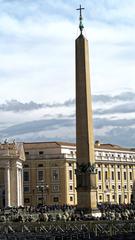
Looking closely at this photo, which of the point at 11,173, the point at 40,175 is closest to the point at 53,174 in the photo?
the point at 40,175

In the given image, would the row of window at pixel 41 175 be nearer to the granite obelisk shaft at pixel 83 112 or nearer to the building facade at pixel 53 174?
the building facade at pixel 53 174

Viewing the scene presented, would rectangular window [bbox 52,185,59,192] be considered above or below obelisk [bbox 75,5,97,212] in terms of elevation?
below

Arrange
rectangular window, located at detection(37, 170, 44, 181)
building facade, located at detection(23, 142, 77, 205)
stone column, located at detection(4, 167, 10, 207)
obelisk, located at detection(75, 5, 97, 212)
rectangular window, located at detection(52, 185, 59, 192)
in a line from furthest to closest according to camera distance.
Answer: rectangular window, located at detection(37, 170, 44, 181)
rectangular window, located at detection(52, 185, 59, 192)
building facade, located at detection(23, 142, 77, 205)
stone column, located at detection(4, 167, 10, 207)
obelisk, located at detection(75, 5, 97, 212)

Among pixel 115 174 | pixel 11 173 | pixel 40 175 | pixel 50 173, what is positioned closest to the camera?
pixel 11 173

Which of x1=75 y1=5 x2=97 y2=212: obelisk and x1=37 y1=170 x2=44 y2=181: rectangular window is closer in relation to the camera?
x1=75 y1=5 x2=97 y2=212: obelisk

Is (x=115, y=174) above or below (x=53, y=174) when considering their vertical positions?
above

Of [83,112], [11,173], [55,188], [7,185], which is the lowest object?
[55,188]

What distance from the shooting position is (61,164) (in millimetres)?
106938

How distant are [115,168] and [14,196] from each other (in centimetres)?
2671

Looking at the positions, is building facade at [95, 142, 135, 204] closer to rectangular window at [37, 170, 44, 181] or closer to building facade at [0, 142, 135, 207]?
building facade at [0, 142, 135, 207]

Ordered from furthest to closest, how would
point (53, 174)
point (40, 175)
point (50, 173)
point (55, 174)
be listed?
1. point (40, 175)
2. point (50, 173)
3. point (53, 174)
4. point (55, 174)

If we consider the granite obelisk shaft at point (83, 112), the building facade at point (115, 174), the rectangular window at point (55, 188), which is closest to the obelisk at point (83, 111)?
the granite obelisk shaft at point (83, 112)

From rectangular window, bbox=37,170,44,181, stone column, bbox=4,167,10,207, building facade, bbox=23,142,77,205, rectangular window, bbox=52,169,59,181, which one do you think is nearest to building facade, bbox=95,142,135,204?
building facade, bbox=23,142,77,205

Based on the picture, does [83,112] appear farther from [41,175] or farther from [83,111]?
[41,175]
